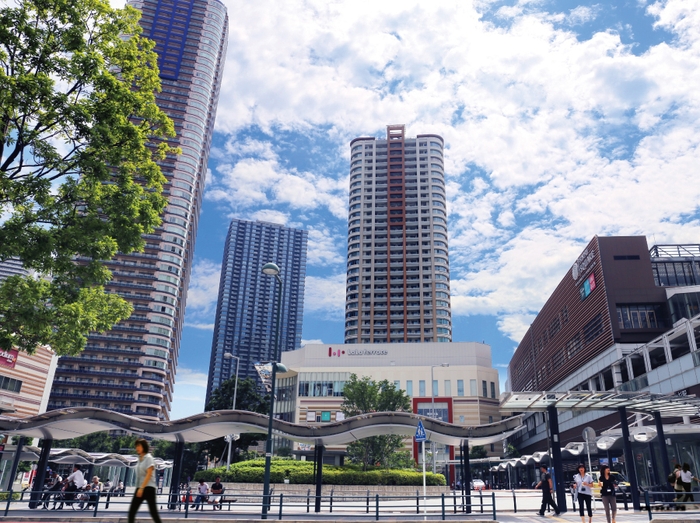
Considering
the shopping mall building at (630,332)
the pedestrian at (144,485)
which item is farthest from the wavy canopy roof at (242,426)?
the pedestrian at (144,485)

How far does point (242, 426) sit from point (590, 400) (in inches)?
559

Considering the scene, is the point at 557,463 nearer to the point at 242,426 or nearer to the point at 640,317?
the point at 242,426

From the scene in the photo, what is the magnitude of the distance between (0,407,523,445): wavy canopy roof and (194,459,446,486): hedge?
49.7 ft

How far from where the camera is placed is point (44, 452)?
21.9 meters

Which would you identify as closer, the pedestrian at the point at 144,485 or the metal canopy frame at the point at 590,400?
the pedestrian at the point at 144,485

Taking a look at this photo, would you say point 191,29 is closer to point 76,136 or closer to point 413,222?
point 413,222

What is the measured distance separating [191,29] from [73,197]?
458 feet

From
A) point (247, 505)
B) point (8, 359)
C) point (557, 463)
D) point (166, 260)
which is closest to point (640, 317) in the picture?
point (557, 463)

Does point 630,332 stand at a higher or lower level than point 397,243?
lower

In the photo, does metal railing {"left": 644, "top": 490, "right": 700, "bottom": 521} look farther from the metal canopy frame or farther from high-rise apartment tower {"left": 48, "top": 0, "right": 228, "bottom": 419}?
high-rise apartment tower {"left": 48, "top": 0, "right": 228, "bottom": 419}

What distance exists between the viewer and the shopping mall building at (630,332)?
114ft

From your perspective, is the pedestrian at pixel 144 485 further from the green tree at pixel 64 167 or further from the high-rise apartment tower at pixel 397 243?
the high-rise apartment tower at pixel 397 243

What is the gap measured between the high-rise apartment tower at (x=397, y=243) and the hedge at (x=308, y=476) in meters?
77.2

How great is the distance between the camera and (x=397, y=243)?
4934 inches
